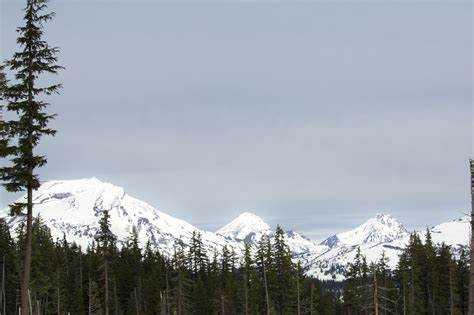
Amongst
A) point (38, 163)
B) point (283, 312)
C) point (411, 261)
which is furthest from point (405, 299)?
point (38, 163)

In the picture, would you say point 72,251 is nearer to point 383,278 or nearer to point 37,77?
point 383,278

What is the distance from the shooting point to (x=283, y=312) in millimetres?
85438

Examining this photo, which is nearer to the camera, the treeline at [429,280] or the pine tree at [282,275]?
the pine tree at [282,275]

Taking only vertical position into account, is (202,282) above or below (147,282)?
below

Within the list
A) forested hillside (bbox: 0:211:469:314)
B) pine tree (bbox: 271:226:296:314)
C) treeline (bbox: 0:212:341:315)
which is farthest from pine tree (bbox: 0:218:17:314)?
pine tree (bbox: 271:226:296:314)

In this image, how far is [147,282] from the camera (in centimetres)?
9775

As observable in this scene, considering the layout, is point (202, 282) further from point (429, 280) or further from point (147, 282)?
point (429, 280)

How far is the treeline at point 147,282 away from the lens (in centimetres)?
8394

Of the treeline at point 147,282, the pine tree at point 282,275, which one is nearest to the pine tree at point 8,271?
the treeline at point 147,282

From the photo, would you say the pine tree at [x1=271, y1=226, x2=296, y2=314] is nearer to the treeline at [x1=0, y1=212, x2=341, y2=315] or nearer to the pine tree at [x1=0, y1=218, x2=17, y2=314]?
the treeline at [x1=0, y1=212, x2=341, y2=315]

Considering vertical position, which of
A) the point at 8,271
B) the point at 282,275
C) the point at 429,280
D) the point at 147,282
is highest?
the point at 8,271

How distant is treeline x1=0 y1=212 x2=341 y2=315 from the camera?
275 feet

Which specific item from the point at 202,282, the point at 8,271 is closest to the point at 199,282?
the point at 202,282

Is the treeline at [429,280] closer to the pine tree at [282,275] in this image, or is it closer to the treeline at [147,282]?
the pine tree at [282,275]
